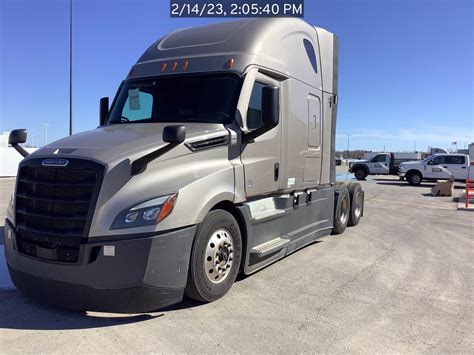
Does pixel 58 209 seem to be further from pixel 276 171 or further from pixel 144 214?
pixel 276 171

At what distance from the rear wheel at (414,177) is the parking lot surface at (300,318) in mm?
20931

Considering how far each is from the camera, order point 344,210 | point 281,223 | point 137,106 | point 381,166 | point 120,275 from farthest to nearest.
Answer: point 381,166
point 344,210
point 281,223
point 137,106
point 120,275

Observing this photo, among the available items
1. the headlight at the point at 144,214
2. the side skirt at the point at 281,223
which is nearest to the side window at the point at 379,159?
the side skirt at the point at 281,223

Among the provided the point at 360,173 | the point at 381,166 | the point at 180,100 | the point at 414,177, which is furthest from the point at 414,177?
the point at 180,100

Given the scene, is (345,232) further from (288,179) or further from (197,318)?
(197,318)

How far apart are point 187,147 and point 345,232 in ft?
18.7

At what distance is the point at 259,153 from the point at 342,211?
426cm

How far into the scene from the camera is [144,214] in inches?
153

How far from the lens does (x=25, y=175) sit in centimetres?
443

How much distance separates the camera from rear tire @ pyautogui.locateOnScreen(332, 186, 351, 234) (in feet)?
28.1

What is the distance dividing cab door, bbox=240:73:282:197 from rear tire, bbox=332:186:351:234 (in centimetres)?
311

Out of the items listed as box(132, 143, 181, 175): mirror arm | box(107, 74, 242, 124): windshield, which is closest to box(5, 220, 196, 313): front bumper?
box(132, 143, 181, 175): mirror arm

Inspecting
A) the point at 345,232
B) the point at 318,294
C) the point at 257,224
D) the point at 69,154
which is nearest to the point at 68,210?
the point at 69,154

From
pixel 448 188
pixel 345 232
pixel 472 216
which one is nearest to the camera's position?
pixel 345 232
